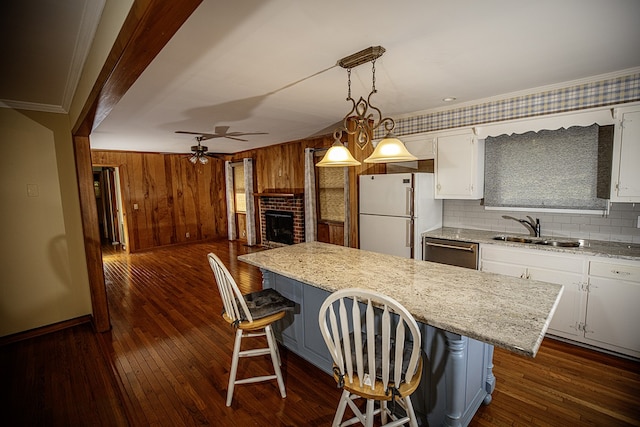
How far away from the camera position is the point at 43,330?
3.09m

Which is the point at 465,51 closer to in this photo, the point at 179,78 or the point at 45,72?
the point at 179,78

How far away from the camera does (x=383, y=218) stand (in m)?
3.65

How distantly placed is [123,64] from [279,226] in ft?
17.6

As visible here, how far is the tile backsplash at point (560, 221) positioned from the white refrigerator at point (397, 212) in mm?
251

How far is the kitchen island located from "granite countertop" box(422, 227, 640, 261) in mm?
1219

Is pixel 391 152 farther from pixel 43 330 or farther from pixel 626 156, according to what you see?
pixel 43 330

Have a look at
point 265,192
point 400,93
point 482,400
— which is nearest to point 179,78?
point 400,93

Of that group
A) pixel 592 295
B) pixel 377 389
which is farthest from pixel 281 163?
pixel 377 389

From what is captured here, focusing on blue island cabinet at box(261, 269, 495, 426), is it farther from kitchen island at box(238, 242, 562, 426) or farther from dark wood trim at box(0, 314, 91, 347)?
dark wood trim at box(0, 314, 91, 347)

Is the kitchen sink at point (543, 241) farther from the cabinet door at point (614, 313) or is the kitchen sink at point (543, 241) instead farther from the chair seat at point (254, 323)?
the chair seat at point (254, 323)

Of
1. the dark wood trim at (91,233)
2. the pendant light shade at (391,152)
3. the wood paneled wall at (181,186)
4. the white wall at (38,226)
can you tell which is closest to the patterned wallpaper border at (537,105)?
the pendant light shade at (391,152)

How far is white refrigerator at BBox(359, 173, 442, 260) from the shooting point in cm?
340

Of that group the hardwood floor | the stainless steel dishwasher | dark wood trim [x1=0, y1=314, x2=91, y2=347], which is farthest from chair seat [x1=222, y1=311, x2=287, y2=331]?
dark wood trim [x1=0, y1=314, x2=91, y2=347]

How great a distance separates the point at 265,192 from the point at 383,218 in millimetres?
3760
